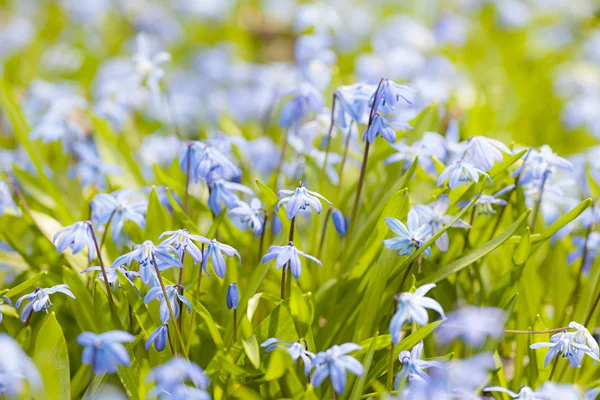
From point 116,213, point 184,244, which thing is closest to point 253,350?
point 184,244

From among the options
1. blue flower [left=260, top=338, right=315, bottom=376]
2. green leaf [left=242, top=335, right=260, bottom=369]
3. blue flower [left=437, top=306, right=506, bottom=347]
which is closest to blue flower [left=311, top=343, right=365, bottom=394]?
blue flower [left=260, top=338, right=315, bottom=376]

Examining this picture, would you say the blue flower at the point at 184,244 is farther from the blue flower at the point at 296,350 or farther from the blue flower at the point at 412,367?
the blue flower at the point at 412,367

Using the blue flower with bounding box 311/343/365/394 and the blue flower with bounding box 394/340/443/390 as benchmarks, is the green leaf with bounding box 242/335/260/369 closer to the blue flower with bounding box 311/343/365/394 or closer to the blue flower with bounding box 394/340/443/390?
the blue flower with bounding box 311/343/365/394

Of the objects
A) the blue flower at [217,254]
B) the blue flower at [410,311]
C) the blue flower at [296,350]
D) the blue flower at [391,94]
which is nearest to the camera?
the blue flower at [410,311]

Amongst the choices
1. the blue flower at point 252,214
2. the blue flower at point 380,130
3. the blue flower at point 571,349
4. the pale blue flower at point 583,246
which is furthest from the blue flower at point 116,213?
the pale blue flower at point 583,246

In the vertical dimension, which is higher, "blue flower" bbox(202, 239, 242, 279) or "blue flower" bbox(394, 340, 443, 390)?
"blue flower" bbox(202, 239, 242, 279)

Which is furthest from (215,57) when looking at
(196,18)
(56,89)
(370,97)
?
(370,97)
